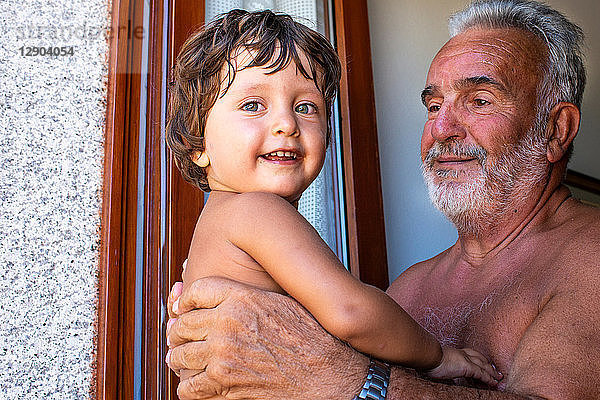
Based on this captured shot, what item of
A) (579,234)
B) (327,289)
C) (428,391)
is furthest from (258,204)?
(579,234)

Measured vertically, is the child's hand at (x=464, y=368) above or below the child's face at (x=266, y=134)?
below

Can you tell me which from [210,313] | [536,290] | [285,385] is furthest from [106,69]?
[536,290]

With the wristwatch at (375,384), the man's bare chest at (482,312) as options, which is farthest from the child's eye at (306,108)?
the man's bare chest at (482,312)

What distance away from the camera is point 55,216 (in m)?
1.63

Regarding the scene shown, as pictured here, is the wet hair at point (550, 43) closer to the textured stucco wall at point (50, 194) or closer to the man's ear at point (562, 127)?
the man's ear at point (562, 127)

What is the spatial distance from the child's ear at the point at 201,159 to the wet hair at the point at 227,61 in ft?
0.04

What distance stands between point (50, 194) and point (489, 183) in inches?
46.8

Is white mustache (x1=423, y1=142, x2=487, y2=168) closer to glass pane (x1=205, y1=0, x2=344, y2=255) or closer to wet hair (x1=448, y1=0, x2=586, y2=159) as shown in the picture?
wet hair (x1=448, y1=0, x2=586, y2=159)

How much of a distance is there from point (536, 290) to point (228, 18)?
0.92 meters

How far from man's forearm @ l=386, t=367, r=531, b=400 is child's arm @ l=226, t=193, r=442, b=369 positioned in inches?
1.2

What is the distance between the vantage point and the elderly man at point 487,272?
1177 mm

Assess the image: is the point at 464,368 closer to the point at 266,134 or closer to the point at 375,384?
the point at 375,384

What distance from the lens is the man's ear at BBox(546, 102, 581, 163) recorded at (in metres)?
1.91

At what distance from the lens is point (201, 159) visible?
1.41 metres
